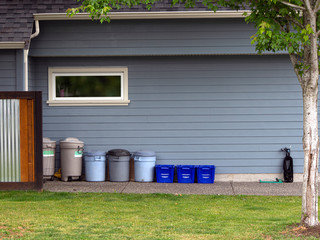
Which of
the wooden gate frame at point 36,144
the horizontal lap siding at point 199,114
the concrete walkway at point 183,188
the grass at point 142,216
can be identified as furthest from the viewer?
the horizontal lap siding at point 199,114

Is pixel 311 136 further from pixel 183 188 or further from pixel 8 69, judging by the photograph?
pixel 8 69

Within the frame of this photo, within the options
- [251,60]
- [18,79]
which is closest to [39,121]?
[18,79]

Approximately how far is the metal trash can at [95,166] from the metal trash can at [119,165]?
16 centimetres

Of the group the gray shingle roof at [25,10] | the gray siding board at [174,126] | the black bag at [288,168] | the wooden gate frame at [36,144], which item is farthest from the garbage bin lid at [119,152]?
the black bag at [288,168]

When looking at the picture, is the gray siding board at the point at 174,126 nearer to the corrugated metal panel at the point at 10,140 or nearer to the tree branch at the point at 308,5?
the corrugated metal panel at the point at 10,140

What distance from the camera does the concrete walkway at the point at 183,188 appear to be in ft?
34.7

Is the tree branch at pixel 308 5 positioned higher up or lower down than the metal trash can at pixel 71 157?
higher up

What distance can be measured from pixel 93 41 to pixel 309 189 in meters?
6.75

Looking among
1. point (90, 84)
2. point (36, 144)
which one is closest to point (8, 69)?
point (90, 84)

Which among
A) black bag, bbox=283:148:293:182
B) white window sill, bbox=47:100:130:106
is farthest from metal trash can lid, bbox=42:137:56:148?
black bag, bbox=283:148:293:182

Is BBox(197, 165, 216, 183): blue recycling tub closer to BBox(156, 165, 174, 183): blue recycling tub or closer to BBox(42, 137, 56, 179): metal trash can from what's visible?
BBox(156, 165, 174, 183): blue recycling tub

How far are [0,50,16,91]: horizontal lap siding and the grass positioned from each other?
2772mm

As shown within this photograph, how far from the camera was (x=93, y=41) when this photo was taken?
11.9m

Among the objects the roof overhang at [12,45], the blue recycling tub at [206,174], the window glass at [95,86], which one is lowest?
the blue recycling tub at [206,174]
